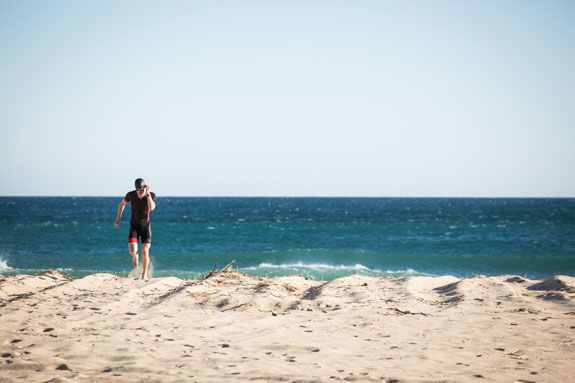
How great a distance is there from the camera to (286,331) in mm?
5004

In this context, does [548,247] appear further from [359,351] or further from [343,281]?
[359,351]

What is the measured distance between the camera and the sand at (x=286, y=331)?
12.3ft

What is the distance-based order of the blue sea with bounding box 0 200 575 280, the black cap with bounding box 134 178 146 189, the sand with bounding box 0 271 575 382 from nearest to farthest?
1. the sand with bounding box 0 271 575 382
2. the black cap with bounding box 134 178 146 189
3. the blue sea with bounding box 0 200 575 280

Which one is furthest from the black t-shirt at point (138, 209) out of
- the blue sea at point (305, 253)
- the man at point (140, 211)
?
the blue sea at point (305, 253)

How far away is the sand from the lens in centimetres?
374

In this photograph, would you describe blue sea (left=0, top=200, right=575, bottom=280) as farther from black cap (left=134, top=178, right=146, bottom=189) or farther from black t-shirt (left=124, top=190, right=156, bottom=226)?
black cap (left=134, top=178, right=146, bottom=189)

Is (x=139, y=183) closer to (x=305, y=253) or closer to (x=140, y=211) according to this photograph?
(x=140, y=211)

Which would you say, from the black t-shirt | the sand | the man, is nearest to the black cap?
the man

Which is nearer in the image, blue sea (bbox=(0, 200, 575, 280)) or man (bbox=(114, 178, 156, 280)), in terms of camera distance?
man (bbox=(114, 178, 156, 280))

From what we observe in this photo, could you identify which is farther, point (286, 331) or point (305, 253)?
point (305, 253)

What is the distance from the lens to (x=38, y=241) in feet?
79.7

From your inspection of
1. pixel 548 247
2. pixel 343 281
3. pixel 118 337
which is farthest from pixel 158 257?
pixel 548 247

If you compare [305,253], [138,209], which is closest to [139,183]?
[138,209]

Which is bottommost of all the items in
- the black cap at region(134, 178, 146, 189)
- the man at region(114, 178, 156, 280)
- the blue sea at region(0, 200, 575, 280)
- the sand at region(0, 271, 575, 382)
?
the blue sea at region(0, 200, 575, 280)
